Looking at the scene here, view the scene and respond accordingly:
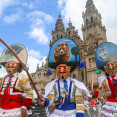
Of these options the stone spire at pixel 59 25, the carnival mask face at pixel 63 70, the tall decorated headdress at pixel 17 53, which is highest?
the stone spire at pixel 59 25

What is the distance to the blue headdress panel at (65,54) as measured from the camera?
3.63 m

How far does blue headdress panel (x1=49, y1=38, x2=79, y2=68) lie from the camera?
3627 mm

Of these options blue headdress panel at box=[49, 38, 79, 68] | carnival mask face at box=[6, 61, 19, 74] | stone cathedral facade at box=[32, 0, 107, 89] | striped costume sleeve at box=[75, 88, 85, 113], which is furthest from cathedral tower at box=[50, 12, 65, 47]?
striped costume sleeve at box=[75, 88, 85, 113]

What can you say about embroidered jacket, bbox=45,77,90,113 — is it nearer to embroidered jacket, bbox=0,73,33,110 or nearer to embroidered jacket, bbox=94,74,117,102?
embroidered jacket, bbox=0,73,33,110

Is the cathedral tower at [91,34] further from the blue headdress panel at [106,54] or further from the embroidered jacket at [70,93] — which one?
the embroidered jacket at [70,93]

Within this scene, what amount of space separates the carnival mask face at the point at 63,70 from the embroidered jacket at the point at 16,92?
0.93 metres

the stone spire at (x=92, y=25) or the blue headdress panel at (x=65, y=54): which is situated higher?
the stone spire at (x=92, y=25)

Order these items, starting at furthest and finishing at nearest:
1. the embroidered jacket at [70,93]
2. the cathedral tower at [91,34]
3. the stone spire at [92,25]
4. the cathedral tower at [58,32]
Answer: the cathedral tower at [58,32] → the stone spire at [92,25] → the cathedral tower at [91,34] → the embroidered jacket at [70,93]

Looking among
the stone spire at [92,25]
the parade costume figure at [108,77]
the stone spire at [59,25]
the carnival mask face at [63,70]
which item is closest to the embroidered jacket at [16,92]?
the carnival mask face at [63,70]

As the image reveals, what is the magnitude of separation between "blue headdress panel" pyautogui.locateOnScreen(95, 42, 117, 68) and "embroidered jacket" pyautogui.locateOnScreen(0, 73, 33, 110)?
8.50ft

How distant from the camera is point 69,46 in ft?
12.2

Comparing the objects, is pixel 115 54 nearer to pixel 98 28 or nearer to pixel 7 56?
pixel 7 56

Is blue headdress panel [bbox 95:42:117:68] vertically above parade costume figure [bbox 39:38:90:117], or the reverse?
blue headdress panel [bbox 95:42:117:68]

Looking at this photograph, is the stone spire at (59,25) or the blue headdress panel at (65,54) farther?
the stone spire at (59,25)
